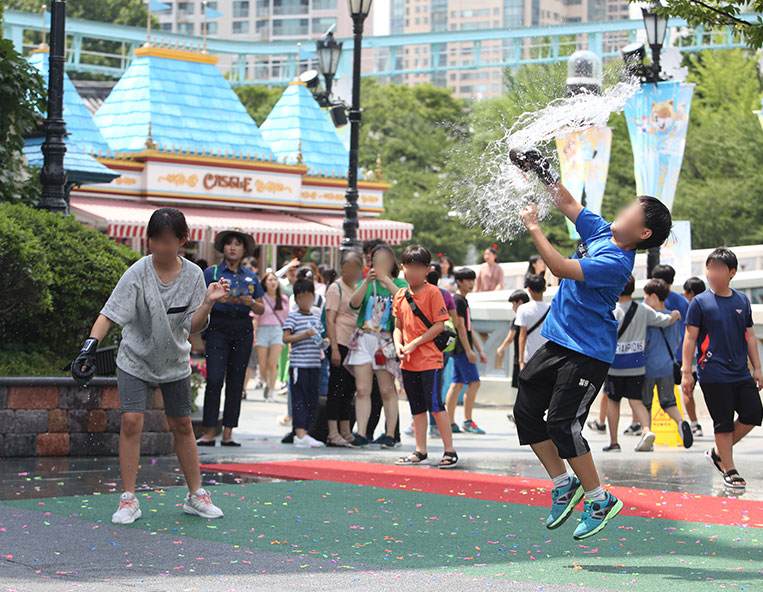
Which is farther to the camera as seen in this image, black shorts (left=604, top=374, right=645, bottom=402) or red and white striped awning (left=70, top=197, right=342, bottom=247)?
red and white striped awning (left=70, top=197, right=342, bottom=247)

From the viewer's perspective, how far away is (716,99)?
44.9 m

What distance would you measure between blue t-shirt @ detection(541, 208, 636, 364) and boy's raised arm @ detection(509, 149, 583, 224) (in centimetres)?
24

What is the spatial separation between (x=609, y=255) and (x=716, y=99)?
136ft

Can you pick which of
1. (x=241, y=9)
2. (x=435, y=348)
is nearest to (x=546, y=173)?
(x=435, y=348)

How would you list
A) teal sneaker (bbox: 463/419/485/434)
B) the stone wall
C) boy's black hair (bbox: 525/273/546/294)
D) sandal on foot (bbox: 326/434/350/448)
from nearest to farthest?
the stone wall, sandal on foot (bbox: 326/434/350/448), boy's black hair (bbox: 525/273/546/294), teal sneaker (bbox: 463/419/485/434)

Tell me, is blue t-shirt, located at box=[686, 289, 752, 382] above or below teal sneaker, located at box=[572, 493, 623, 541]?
above

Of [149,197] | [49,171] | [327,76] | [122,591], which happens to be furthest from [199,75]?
[122,591]

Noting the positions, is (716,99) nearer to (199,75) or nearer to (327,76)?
(199,75)

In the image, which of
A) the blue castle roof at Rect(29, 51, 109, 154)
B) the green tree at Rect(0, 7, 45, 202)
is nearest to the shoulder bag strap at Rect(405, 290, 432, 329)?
the green tree at Rect(0, 7, 45, 202)

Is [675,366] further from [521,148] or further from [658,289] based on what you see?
[521,148]

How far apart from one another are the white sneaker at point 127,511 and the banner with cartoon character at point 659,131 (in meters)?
14.2

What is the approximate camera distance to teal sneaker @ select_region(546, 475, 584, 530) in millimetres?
6039

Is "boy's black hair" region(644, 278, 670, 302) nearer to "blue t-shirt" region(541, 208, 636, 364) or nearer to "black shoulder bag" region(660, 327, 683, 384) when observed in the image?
"black shoulder bag" region(660, 327, 683, 384)

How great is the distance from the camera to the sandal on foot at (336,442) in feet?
37.2
